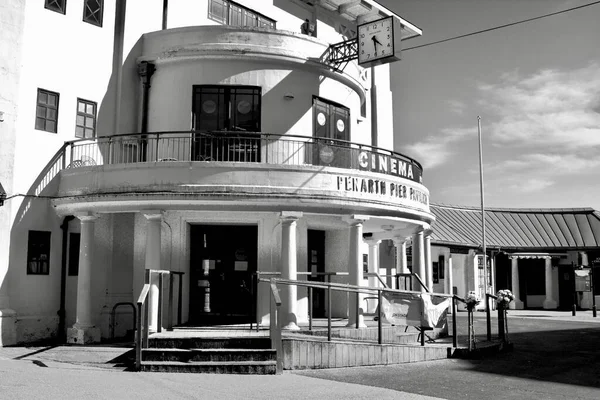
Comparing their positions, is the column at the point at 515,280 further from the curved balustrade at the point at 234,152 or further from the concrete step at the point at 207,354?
the concrete step at the point at 207,354

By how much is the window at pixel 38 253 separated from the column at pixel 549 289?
30183 mm

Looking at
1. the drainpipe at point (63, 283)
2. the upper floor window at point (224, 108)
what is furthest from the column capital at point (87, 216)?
the upper floor window at point (224, 108)

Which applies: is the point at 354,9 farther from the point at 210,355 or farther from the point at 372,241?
the point at 210,355

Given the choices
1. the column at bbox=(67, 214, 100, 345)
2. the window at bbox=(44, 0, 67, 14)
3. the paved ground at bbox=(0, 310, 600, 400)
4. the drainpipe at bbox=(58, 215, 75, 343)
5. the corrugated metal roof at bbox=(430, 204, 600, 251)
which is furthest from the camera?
the corrugated metal roof at bbox=(430, 204, 600, 251)

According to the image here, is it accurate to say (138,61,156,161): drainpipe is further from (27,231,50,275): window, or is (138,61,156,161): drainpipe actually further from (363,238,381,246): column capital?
(363,238,381,246): column capital

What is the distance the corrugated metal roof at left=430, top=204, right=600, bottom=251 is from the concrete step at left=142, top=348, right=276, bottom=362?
25.3m

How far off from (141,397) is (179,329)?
19.3ft

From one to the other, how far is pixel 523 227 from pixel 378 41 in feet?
86.7

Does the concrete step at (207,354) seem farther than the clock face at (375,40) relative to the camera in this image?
No

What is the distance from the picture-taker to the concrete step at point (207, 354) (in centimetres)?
1279

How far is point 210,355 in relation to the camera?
12.8 metres

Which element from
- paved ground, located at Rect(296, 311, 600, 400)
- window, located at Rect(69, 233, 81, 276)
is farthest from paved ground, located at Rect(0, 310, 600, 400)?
window, located at Rect(69, 233, 81, 276)

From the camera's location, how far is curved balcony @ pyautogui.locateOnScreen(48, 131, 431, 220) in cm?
1554

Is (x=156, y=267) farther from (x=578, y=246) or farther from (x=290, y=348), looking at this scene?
(x=578, y=246)
